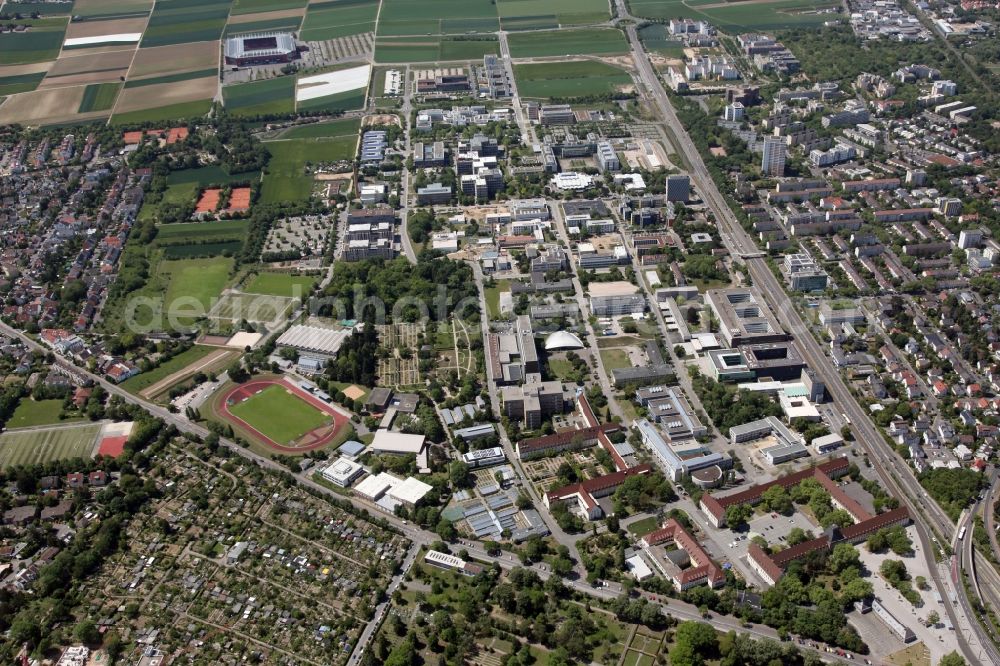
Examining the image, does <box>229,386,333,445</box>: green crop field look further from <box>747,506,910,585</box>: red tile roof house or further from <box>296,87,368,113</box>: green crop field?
<box>296,87,368,113</box>: green crop field

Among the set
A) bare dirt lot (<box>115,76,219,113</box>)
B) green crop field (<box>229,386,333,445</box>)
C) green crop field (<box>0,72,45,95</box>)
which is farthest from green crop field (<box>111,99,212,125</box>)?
green crop field (<box>229,386,333,445</box>)

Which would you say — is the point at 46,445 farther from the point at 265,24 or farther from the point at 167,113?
the point at 265,24

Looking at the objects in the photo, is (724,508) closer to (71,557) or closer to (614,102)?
(71,557)

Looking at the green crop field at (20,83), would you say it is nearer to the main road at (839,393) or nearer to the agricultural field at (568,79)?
the agricultural field at (568,79)

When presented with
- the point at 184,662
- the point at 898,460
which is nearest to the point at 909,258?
the point at 898,460

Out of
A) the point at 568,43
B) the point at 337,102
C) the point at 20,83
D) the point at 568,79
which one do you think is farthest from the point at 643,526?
the point at 20,83

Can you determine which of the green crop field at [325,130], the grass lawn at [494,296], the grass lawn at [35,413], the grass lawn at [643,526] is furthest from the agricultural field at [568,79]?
the grass lawn at [643,526]
